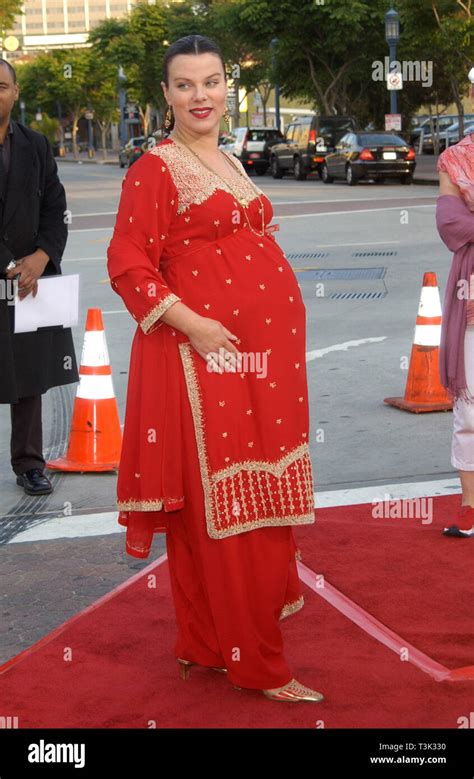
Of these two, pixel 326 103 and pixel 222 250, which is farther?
pixel 326 103

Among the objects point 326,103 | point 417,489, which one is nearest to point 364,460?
point 417,489

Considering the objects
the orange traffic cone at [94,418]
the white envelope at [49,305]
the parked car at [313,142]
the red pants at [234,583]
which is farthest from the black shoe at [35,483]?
the parked car at [313,142]

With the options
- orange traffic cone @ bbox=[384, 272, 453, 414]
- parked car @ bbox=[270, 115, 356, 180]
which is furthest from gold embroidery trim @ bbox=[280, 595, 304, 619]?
parked car @ bbox=[270, 115, 356, 180]

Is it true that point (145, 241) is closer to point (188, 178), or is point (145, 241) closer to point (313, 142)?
point (188, 178)

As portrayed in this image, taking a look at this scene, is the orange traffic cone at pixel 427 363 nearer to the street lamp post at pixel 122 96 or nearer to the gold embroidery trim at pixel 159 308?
the gold embroidery trim at pixel 159 308

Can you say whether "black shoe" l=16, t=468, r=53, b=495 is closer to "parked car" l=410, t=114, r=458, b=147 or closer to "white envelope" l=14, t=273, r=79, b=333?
"white envelope" l=14, t=273, r=79, b=333

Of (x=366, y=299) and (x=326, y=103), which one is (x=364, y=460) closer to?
(x=366, y=299)

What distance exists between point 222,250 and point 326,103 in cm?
4506

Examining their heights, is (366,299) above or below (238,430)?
below

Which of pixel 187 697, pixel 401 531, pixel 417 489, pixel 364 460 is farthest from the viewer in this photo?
pixel 364 460

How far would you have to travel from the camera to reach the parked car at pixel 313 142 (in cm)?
3859

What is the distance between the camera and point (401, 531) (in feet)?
18.3

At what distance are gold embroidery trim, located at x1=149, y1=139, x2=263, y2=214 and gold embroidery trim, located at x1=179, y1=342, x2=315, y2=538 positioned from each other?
16.9 inches
